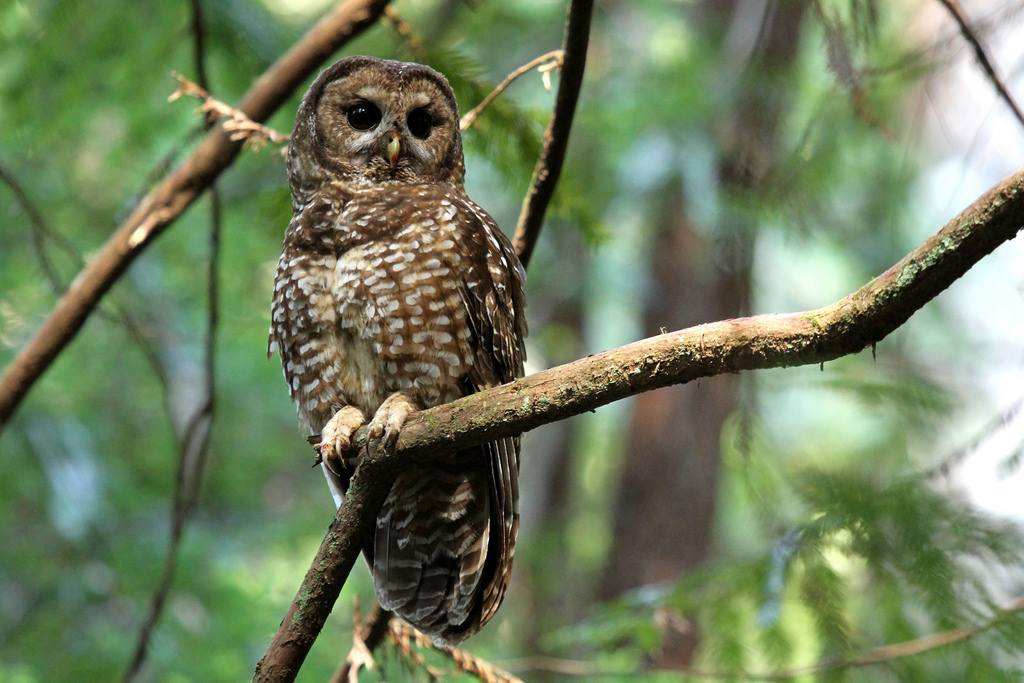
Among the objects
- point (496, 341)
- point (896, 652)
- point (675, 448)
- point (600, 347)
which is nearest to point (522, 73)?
point (496, 341)

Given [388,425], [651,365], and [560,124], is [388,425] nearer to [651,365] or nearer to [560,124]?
[651,365]

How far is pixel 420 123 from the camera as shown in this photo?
325 cm

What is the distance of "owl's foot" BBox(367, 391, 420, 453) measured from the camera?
2.31 metres

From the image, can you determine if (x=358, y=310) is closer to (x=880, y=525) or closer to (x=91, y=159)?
(x=880, y=525)

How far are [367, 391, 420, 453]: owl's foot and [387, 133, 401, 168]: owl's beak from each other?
855 millimetres

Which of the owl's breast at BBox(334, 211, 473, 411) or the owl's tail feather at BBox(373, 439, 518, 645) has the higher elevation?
the owl's breast at BBox(334, 211, 473, 411)

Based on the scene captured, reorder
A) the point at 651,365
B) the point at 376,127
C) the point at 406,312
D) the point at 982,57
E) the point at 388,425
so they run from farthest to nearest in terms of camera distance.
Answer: the point at 376,127
the point at 406,312
the point at 982,57
the point at 388,425
the point at 651,365

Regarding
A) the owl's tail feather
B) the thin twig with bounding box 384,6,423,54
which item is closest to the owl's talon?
the owl's tail feather

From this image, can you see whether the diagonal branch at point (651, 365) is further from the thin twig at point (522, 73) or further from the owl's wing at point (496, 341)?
the thin twig at point (522, 73)

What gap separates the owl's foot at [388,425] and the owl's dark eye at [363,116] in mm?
1060

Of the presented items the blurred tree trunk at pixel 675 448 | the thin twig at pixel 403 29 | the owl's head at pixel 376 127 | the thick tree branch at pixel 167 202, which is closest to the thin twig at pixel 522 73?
the owl's head at pixel 376 127

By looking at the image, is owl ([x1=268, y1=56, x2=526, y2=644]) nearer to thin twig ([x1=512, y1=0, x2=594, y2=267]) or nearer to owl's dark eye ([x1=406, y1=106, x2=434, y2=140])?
owl's dark eye ([x1=406, y1=106, x2=434, y2=140])

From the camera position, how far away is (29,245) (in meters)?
6.79

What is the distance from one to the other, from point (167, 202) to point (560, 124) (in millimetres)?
1568
